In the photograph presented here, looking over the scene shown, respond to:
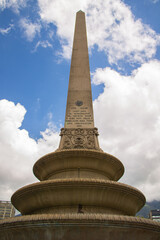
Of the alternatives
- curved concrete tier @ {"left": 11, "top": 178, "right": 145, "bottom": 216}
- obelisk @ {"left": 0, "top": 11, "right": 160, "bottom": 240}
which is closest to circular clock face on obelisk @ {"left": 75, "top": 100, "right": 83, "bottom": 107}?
obelisk @ {"left": 0, "top": 11, "right": 160, "bottom": 240}

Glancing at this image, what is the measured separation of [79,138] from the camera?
38.5ft

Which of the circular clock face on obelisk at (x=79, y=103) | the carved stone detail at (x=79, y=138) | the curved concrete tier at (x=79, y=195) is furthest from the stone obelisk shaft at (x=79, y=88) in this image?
the curved concrete tier at (x=79, y=195)

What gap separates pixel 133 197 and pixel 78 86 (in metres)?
8.17

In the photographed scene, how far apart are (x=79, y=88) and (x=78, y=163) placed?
601 centimetres

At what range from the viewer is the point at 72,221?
18.8ft

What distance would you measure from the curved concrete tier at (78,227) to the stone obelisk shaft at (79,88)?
6.99m

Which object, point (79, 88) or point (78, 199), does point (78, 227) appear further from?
point (79, 88)

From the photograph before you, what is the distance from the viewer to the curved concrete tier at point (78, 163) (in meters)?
9.51

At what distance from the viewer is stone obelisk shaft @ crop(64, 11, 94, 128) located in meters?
12.8

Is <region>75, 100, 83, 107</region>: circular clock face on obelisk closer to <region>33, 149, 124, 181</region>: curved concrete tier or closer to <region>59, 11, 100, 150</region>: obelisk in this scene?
<region>59, 11, 100, 150</region>: obelisk

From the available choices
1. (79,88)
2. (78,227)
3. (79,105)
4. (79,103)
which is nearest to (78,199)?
(78,227)

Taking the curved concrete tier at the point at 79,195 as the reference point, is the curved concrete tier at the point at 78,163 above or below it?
above

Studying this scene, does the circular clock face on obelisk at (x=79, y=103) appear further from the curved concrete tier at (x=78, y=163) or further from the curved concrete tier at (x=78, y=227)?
the curved concrete tier at (x=78, y=227)

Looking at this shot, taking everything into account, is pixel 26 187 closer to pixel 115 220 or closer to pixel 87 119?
pixel 115 220
